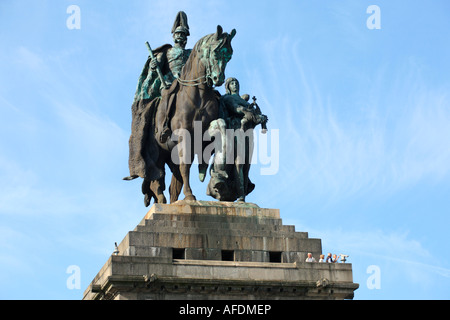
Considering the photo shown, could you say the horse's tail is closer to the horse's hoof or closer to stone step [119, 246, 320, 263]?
the horse's hoof

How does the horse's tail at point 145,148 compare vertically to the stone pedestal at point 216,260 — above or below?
above

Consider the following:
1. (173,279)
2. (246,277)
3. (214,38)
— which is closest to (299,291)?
(246,277)

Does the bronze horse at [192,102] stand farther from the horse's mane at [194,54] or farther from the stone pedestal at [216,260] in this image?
the stone pedestal at [216,260]

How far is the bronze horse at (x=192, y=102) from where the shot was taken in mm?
46875

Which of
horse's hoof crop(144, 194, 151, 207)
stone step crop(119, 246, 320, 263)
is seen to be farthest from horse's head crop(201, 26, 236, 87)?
stone step crop(119, 246, 320, 263)

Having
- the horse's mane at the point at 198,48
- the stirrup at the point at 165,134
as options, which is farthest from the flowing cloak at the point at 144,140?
the horse's mane at the point at 198,48

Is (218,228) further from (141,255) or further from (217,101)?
(217,101)

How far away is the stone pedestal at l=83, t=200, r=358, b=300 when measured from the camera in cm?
4259

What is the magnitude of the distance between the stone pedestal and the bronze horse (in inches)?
84.9

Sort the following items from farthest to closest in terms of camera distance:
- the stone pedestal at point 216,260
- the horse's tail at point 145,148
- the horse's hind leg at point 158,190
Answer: the horse's hind leg at point 158,190
the horse's tail at point 145,148
the stone pedestal at point 216,260

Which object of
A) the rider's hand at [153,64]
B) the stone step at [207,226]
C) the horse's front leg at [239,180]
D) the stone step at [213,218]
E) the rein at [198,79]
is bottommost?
the stone step at [207,226]

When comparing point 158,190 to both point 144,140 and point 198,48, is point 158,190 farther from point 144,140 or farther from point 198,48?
point 198,48

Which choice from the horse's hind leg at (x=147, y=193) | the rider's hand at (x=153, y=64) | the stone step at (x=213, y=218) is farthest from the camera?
the rider's hand at (x=153, y=64)

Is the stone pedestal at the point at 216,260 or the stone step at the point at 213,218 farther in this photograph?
the stone step at the point at 213,218
